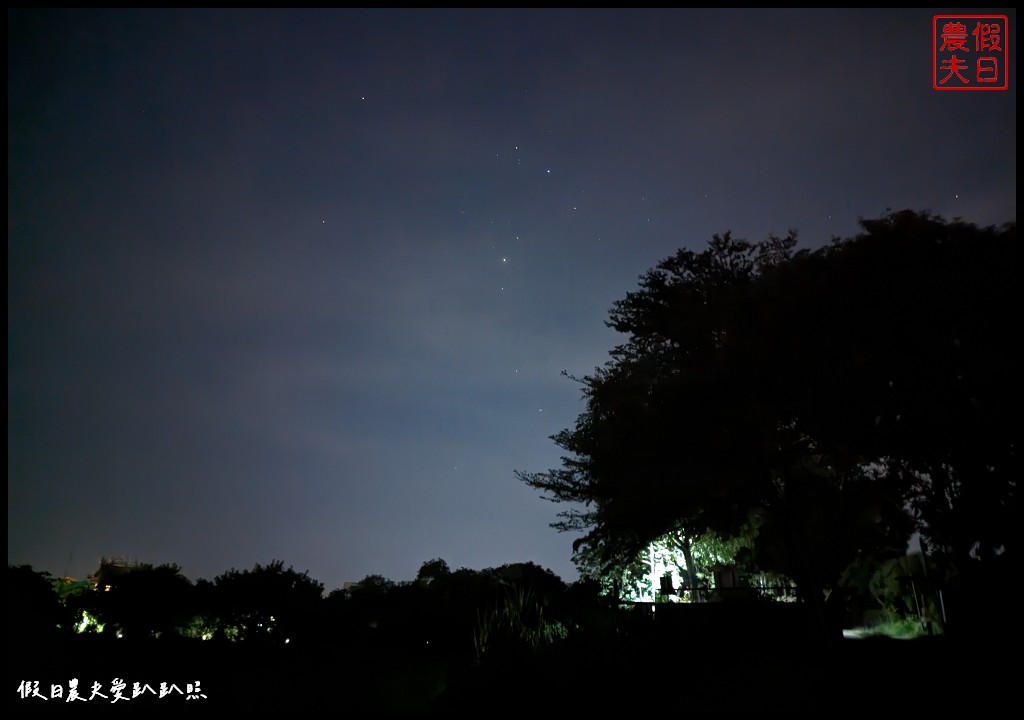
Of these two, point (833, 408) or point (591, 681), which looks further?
point (833, 408)

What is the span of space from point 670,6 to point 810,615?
1217cm

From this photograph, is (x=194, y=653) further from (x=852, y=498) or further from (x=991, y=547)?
(x=991, y=547)

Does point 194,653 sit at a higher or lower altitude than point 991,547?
lower

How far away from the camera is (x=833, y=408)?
13695 mm

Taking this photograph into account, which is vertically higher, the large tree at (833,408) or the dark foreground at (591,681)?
the large tree at (833,408)

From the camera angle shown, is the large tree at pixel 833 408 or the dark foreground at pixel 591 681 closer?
the dark foreground at pixel 591 681

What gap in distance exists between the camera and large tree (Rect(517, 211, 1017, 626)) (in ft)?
40.7

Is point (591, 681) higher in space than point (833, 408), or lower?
lower

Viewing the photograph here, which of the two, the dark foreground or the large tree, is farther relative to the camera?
the large tree

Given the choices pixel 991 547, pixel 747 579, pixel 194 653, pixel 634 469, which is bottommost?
pixel 194 653

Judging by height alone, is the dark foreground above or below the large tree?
below

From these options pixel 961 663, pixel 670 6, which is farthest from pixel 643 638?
pixel 670 6

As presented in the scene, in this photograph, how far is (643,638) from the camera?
10.2 m

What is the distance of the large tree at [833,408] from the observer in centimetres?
1241
